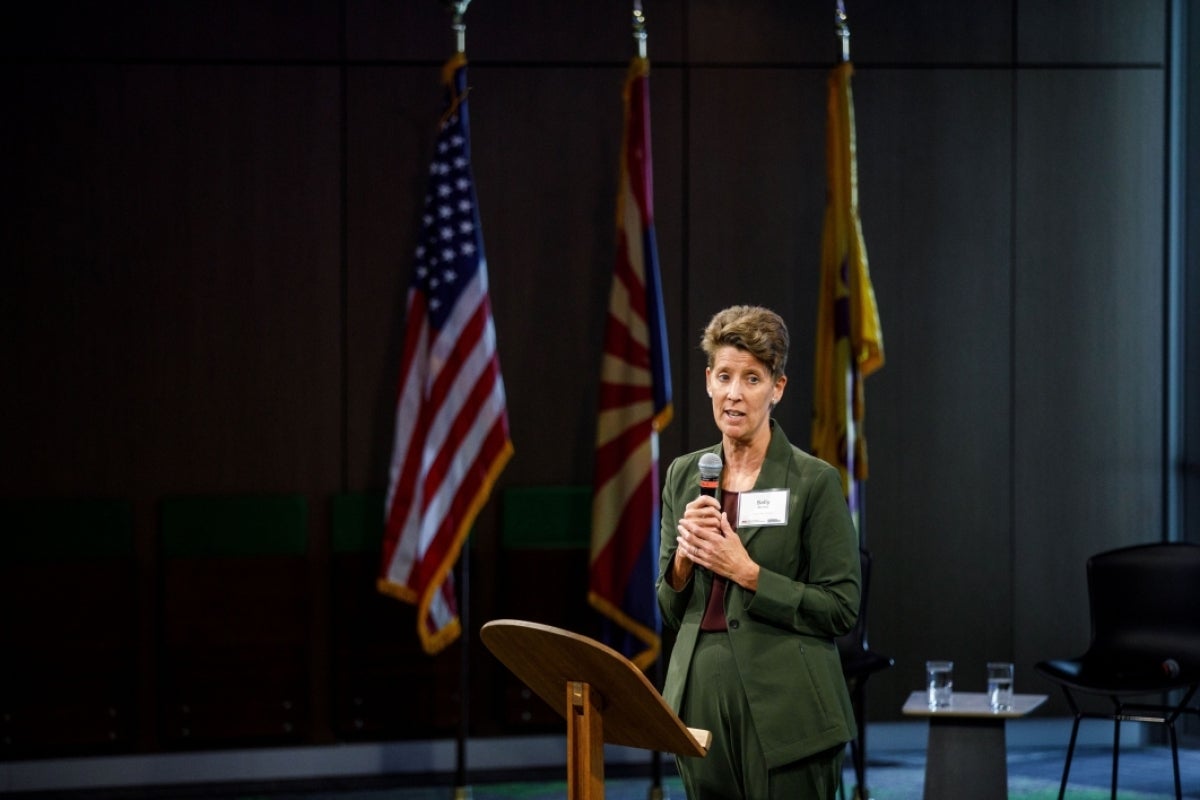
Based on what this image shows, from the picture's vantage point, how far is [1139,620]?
5.41m

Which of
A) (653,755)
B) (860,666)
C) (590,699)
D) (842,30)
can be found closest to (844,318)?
(842,30)

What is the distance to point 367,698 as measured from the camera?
19.6ft

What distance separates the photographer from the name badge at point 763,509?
2.65 meters

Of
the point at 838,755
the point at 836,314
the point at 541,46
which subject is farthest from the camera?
the point at 541,46

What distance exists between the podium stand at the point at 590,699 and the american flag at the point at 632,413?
3253 mm

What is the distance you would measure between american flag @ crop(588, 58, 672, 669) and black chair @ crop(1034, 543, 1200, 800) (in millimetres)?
1586

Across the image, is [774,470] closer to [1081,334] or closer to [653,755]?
[653,755]

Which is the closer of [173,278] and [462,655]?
[462,655]

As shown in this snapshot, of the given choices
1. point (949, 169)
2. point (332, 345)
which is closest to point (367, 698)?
point (332, 345)

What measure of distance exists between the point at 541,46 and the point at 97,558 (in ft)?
9.57

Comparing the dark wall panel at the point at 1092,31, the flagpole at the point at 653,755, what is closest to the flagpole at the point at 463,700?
the flagpole at the point at 653,755

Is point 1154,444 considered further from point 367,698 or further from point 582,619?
point 367,698

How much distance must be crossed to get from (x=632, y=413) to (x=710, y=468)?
3.00 metres

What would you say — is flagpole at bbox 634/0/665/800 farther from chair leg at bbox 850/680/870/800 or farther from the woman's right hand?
the woman's right hand
